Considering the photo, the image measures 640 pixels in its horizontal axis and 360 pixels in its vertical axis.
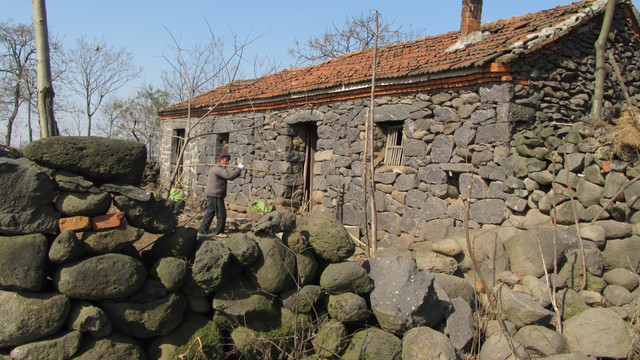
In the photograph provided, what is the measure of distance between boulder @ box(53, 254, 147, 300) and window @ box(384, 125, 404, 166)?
16.9 ft

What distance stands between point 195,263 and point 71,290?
89 cm

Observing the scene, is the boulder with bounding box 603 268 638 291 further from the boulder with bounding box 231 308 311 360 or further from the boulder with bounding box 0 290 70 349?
the boulder with bounding box 0 290 70 349

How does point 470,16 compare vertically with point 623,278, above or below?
above

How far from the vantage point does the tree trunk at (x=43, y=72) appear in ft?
16.1

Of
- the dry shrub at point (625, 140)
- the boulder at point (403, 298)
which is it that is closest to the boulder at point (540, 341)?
the boulder at point (403, 298)

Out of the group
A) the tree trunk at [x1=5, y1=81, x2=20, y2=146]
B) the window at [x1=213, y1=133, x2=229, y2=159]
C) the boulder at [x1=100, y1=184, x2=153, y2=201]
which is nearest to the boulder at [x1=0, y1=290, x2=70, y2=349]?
the boulder at [x1=100, y1=184, x2=153, y2=201]

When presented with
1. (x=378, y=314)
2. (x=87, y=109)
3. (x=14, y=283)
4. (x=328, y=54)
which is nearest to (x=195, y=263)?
(x=14, y=283)

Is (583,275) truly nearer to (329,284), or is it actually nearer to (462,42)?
(329,284)

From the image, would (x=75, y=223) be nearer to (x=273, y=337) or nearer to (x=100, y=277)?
(x=100, y=277)

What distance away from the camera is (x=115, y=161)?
3.47 meters

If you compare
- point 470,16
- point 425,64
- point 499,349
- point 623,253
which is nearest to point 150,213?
point 499,349

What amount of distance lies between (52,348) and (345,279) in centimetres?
227

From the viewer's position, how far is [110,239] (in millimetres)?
3383

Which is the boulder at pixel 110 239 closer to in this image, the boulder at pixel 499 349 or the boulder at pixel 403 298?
the boulder at pixel 403 298
